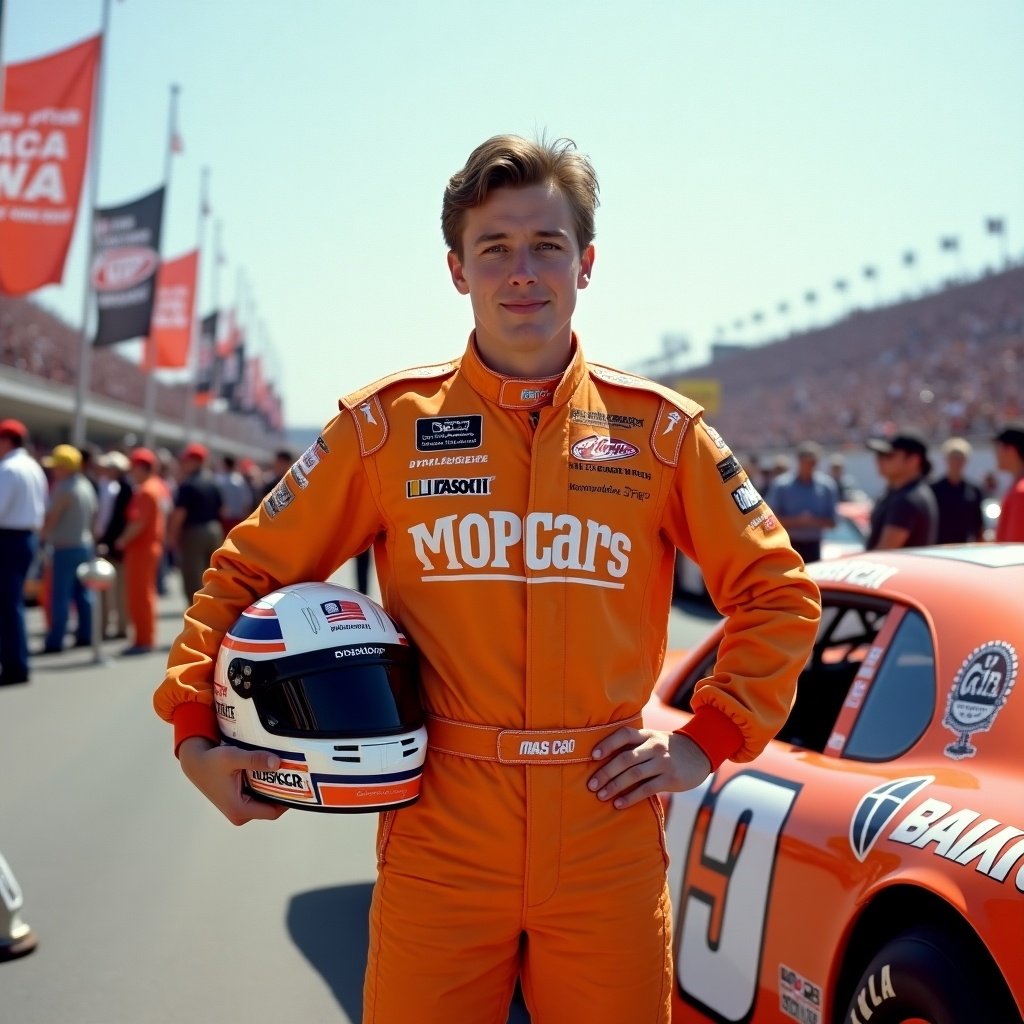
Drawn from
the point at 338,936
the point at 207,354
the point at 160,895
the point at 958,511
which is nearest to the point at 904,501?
the point at 958,511

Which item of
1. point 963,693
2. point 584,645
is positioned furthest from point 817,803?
point 584,645

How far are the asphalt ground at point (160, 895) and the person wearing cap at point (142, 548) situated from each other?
3.93 meters

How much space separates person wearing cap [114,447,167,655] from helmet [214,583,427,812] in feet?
34.1

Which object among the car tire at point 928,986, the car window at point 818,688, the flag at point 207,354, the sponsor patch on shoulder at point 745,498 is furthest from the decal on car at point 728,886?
the flag at point 207,354

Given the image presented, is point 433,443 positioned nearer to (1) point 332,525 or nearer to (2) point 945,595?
(1) point 332,525

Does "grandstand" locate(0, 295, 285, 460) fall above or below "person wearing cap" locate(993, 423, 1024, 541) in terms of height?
above

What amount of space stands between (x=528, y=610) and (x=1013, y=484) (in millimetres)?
6250

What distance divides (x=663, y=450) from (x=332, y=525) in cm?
59

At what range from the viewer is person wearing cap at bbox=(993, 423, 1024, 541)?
6840 millimetres

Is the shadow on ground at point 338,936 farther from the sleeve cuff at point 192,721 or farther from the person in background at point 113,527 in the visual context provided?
the person in background at point 113,527

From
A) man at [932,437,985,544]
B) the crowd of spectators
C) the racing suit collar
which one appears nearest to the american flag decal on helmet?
the racing suit collar

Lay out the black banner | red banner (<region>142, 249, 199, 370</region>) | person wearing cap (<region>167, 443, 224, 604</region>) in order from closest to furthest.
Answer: person wearing cap (<region>167, 443, 224, 604</region>)
the black banner
red banner (<region>142, 249, 199, 370</region>)

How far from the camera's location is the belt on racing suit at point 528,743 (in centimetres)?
197

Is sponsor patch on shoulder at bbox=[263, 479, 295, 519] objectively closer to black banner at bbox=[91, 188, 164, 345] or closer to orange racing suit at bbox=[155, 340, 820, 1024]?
orange racing suit at bbox=[155, 340, 820, 1024]
